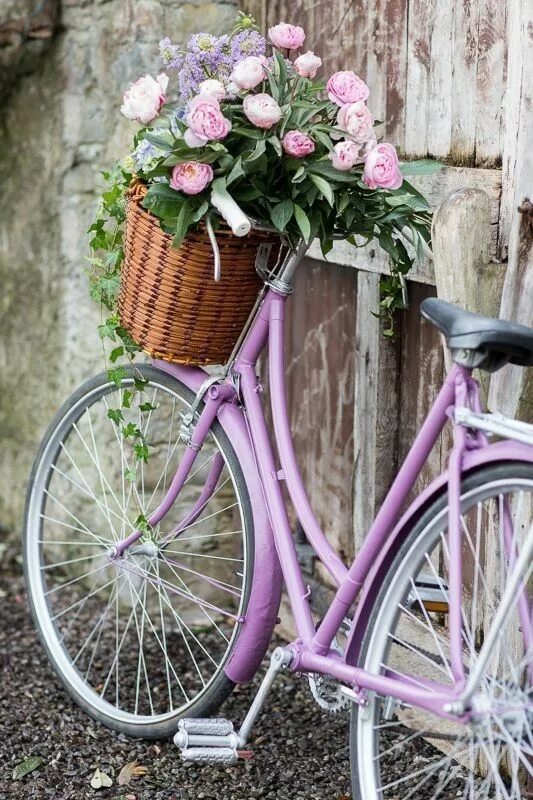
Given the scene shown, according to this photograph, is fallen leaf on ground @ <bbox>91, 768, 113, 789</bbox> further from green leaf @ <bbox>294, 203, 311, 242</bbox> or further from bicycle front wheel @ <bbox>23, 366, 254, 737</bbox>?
green leaf @ <bbox>294, 203, 311, 242</bbox>

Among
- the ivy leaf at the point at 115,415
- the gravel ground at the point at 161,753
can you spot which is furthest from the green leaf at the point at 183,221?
the gravel ground at the point at 161,753

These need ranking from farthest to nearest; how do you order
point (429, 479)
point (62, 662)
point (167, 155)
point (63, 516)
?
point (63, 516)
point (62, 662)
point (429, 479)
point (167, 155)

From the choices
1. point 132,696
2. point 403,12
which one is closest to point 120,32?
point 403,12

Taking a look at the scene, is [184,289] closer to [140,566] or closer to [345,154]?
[345,154]

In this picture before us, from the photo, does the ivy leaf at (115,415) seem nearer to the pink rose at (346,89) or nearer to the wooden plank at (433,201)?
the wooden plank at (433,201)

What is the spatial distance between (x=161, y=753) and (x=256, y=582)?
0.64 meters

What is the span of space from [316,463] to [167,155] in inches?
54.3

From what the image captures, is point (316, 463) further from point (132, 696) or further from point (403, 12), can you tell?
point (403, 12)

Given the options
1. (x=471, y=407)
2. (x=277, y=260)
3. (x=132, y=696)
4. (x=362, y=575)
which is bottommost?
(x=132, y=696)

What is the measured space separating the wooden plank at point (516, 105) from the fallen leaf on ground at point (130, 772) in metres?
1.56

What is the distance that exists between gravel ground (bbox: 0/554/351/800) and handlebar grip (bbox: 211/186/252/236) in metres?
1.38

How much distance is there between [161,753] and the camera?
3.03 metres

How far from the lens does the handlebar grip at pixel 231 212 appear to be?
2.39m

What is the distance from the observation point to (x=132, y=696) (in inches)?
134
